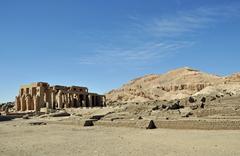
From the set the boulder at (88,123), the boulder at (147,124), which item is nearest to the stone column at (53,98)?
the boulder at (88,123)

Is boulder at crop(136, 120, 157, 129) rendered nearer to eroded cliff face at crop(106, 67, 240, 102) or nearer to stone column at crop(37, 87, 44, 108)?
stone column at crop(37, 87, 44, 108)

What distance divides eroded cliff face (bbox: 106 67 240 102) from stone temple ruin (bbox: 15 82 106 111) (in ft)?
59.3

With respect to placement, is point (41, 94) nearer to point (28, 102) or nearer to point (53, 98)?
point (53, 98)

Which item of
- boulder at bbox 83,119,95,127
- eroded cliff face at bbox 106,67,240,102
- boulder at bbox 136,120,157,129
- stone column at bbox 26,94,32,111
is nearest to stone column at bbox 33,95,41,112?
stone column at bbox 26,94,32,111

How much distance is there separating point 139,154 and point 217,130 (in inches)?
284

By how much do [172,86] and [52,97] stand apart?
48.5m

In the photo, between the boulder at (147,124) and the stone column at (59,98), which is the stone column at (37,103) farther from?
the boulder at (147,124)

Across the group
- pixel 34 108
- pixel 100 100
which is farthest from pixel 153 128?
pixel 100 100

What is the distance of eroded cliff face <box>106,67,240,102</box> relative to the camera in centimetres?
9181

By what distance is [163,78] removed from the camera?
438ft

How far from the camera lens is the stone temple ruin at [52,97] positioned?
61.5 metres

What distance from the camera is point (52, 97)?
64.0 metres

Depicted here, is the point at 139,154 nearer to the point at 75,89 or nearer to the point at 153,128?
the point at 153,128

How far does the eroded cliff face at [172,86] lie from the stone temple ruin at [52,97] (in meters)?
18.1
